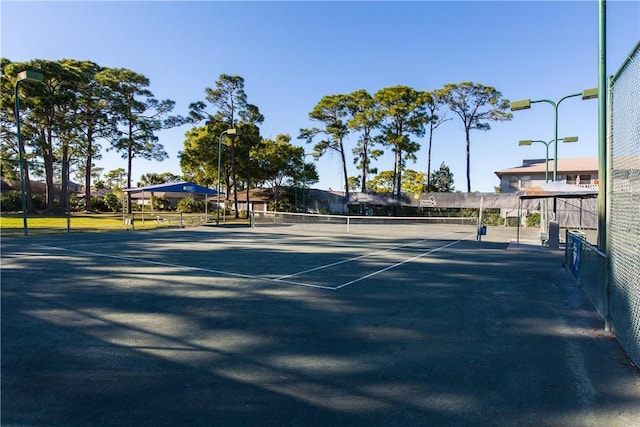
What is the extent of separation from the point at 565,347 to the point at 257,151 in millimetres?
40764

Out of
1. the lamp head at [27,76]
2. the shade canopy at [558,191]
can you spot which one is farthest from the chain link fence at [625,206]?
the lamp head at [27,76]

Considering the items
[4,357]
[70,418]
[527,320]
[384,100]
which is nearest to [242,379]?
[70,418]

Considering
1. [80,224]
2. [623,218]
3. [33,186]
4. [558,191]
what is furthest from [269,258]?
[33,186]

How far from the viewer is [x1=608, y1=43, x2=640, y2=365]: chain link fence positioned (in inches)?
182

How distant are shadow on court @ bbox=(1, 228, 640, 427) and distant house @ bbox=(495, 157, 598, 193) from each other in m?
49.2

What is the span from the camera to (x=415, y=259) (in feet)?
42.2

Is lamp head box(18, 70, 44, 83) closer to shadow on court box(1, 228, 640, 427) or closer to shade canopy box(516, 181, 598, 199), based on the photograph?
shadow on court box(1, 228, 640, 427)

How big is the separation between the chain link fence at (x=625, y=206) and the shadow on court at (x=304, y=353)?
451 mm

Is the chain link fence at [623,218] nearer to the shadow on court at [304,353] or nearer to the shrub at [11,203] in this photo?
the shadow on court at [304,353]

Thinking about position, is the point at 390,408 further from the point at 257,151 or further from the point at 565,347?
the point at 257,151

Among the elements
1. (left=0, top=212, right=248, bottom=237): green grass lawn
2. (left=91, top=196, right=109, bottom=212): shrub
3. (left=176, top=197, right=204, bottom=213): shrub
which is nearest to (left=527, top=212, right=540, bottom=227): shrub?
(left=0, top=212, right=248, bottom=237): green grass lawn

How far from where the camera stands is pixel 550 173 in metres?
51.7

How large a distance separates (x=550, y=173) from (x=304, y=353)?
56.4 m

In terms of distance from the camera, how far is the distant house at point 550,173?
51.3 m
